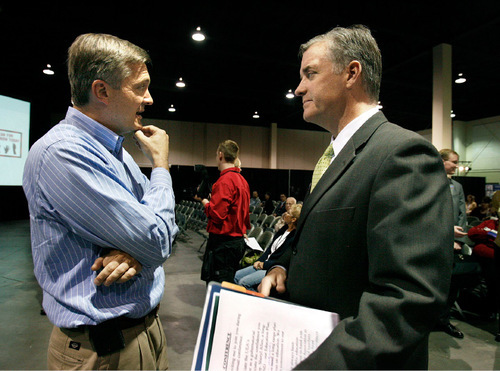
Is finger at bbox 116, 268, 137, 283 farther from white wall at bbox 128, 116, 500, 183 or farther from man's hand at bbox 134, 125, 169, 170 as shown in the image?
white wall at bbox 128, 116, 500, 183

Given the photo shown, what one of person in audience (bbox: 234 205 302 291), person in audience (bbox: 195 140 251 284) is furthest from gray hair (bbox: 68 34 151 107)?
person in audience (bbox: 234 205 302 291)

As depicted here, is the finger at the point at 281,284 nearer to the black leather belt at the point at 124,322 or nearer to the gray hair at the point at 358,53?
the black leather belt at the point at 124,322

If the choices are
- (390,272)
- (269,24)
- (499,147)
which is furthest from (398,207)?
(499,147)

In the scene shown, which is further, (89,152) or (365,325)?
(89,152)

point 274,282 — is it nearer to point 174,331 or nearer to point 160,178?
point 160,178

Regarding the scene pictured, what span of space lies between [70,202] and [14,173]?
937 centimetres

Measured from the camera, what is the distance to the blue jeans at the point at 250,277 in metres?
3.25

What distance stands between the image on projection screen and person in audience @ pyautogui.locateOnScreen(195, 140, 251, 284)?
7.34 metres

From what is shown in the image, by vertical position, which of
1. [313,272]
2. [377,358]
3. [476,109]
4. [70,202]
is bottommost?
[377,358]

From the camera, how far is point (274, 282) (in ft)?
3.40

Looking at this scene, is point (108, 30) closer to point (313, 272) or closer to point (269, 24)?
point (269, 24)

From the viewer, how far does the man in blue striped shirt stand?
32.7 inches

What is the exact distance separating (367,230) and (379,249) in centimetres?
6

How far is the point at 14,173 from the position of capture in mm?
8086
